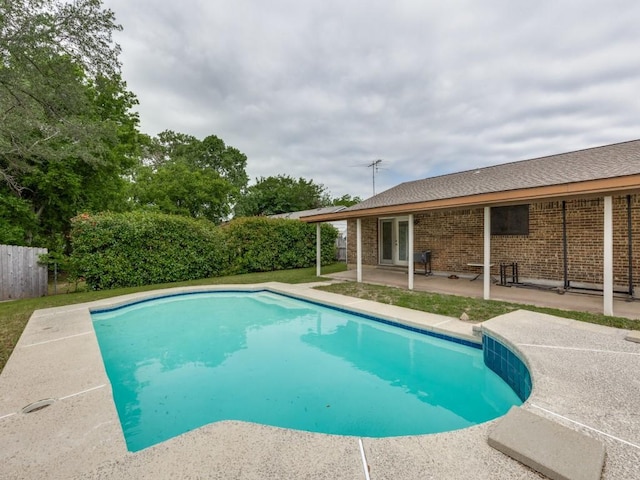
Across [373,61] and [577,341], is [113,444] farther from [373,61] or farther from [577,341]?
[373,61]

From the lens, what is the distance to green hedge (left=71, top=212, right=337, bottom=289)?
890 cm

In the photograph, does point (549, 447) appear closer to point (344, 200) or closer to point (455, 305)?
point (455, 305)

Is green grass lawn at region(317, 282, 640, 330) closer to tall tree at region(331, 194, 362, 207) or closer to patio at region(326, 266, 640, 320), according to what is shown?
patio at region(326, 266, 640, 320)

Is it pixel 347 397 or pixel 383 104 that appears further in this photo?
pixel 383 104

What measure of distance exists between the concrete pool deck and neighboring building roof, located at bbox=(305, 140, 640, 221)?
272cm

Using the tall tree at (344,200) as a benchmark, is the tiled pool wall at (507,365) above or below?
below

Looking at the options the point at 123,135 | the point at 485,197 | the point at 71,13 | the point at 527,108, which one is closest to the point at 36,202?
the point at 123,135

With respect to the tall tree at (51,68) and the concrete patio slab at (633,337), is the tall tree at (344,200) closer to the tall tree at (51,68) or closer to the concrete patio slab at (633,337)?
the tall tree at (51,68)

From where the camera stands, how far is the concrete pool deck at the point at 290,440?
1.78 meters

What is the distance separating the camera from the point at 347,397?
3.62 metres

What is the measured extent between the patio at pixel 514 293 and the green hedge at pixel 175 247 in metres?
3.47

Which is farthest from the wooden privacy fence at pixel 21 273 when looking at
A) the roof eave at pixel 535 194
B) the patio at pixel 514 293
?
the roof eave at pixel 535 194

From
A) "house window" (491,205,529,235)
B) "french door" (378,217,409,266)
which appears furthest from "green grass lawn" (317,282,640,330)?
"french door" (378,217,409,266)

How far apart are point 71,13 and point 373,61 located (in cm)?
735
